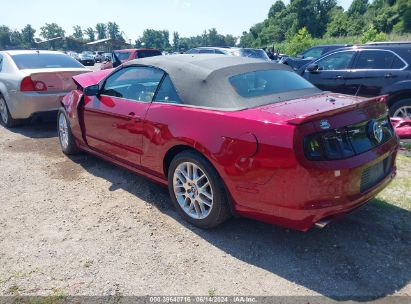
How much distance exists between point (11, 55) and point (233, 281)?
6.99m

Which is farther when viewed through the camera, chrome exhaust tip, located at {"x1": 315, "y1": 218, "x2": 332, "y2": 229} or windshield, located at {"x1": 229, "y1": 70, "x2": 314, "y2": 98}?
windshield, located at {"x1": 229, "y1": 70, "x2": 314, "y2": 98}

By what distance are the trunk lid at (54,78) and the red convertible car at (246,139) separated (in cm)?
295

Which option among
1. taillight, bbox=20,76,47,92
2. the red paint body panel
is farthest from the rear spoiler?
taillight, bbox=20,76,47,92

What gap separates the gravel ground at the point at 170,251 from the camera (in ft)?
8.72

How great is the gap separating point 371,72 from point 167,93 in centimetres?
447

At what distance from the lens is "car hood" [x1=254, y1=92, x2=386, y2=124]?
267 cm

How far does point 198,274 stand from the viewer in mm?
2795

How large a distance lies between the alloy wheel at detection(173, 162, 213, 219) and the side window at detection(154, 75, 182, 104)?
0.65 metres

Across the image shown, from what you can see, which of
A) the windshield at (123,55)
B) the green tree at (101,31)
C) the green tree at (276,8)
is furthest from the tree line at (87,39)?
the windshield at (123,55)

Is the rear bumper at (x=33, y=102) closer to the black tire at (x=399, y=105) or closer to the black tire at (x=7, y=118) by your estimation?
the black tire at (x=7, y=118)

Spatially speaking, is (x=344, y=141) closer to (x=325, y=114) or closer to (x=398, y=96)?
(x=325, y=114)

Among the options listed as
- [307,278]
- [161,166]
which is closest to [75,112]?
[161,166]

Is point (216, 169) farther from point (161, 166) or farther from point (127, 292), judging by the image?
point (127, 292)

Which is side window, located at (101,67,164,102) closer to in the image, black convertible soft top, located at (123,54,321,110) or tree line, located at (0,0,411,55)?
black convertible soft top, located at (123,54,321,110)
